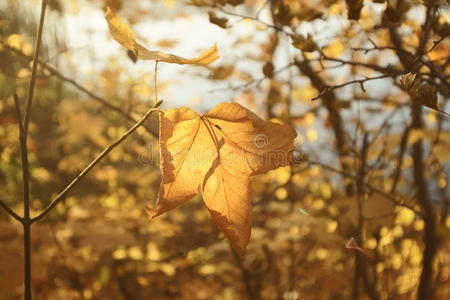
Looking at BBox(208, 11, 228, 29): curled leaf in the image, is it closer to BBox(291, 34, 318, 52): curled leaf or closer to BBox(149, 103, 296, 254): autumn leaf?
BBox(291, 34, 318, 52): curled leaf

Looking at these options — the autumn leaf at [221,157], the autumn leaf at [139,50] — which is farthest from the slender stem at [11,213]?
the autumn leaf at [139,50]

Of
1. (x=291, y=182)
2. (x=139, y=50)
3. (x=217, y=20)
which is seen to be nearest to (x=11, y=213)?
(x=139, y=50)

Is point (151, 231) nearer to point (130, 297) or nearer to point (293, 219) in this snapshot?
point (130, 297)

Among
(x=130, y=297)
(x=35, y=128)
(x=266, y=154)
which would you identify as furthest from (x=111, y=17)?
(x=35, y=128)

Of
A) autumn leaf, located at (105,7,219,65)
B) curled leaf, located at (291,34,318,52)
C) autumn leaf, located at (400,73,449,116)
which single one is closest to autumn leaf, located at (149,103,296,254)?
autumn leaf, located at (105,7,219,65)

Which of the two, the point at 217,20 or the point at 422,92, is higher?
the point at 217,20

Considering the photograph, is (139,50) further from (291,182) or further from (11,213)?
(291,182)
